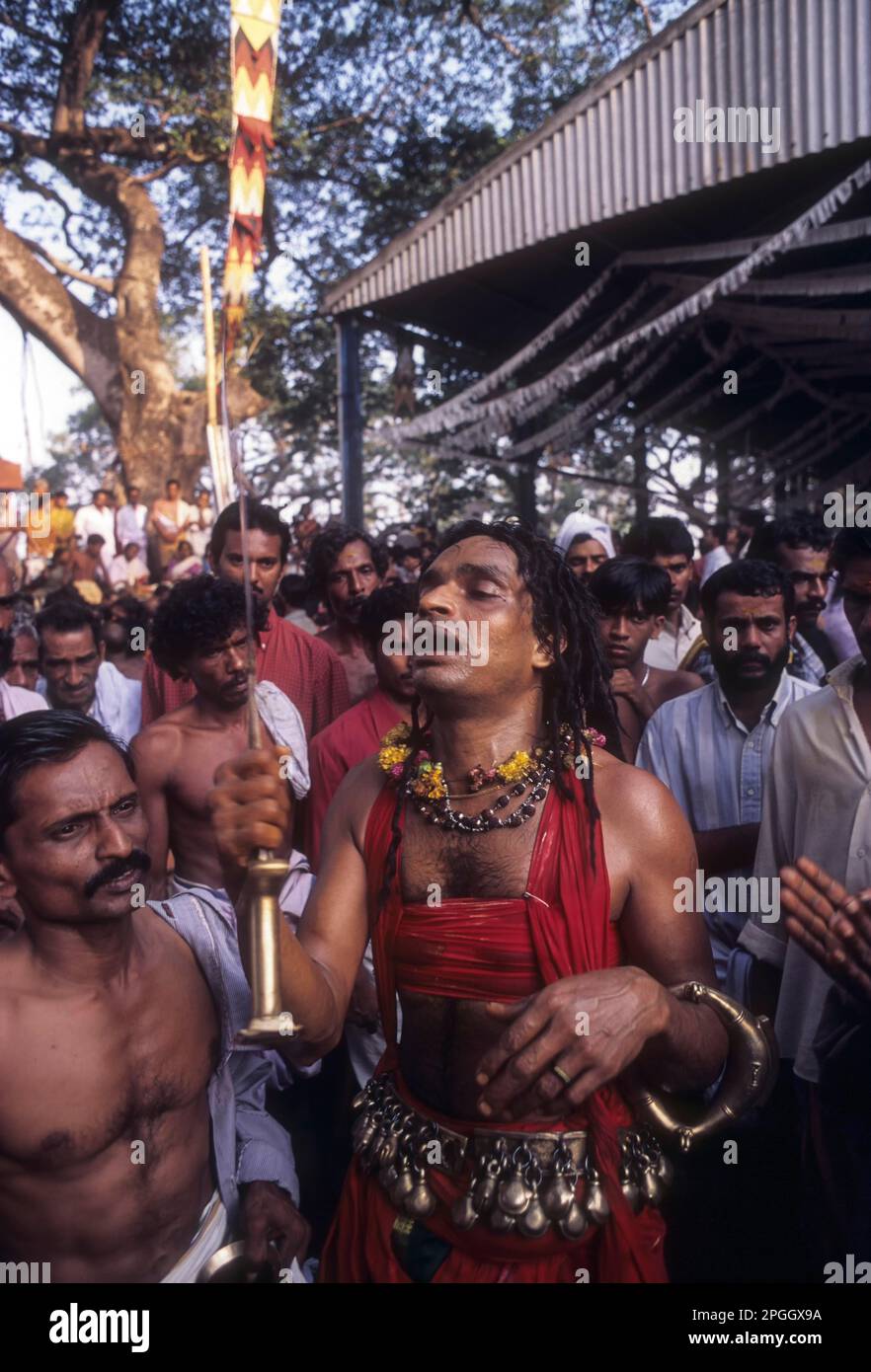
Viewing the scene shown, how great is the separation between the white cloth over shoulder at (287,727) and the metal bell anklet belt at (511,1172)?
181 cm

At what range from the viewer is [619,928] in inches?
89.6

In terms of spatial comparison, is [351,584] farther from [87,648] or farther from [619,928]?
[619,928]

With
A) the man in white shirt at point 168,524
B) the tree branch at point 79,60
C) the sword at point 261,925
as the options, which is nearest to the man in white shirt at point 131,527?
the man in white shirt at point 168,524

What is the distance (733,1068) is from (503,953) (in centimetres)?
49

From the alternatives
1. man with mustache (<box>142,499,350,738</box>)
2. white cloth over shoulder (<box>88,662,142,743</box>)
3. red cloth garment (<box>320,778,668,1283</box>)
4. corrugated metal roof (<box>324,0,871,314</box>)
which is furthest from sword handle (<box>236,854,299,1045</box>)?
corrugated metal roof (<box>324,0,871,314</box>)

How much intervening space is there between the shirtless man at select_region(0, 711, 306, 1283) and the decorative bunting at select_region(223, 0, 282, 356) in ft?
3.46

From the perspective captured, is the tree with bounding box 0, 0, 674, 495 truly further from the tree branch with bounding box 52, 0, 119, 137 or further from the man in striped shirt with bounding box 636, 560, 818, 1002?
the man in striped shirt with bounding box 636, 560, 818, 1002

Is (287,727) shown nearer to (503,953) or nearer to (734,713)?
(734,713)

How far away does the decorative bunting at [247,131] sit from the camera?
1.79m

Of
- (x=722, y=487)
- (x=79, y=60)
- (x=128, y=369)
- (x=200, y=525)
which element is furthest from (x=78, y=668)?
(x=79, y=60)

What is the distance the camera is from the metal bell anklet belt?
81.3 inches

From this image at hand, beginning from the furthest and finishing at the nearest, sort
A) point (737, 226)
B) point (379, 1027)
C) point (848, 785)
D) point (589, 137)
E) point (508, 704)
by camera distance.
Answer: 1. point (737, 226)
2. point (589, 137)
3. point (379, 1027)
4. point (848, 785)
5. point (508, 704)
